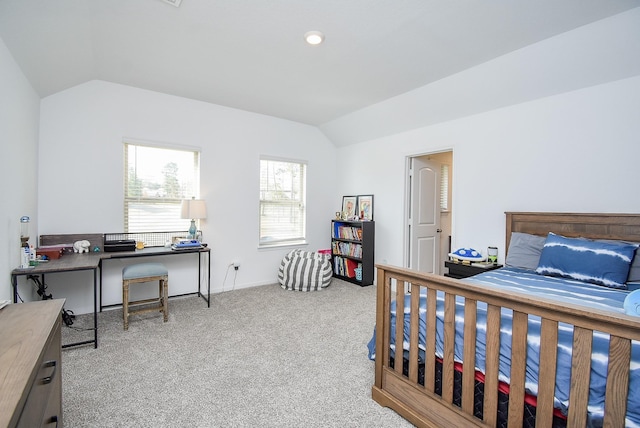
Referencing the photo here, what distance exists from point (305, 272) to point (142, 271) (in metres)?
2.08

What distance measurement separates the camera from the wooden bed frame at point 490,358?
3.29 feet

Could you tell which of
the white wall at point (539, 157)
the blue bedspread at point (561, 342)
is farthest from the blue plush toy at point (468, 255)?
the blue bedspread at point (561, 342)

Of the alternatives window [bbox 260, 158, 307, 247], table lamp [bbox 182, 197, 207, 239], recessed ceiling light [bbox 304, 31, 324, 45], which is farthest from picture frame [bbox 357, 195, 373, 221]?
recessed ceiling light [bbox 304, 31, 324, 45]

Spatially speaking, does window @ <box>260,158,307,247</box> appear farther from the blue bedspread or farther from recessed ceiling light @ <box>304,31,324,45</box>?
the blue bedspread

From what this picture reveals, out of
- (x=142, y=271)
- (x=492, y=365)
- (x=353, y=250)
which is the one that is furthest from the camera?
(x=353, y=250)

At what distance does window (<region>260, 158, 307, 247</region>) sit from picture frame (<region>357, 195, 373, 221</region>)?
96 cm

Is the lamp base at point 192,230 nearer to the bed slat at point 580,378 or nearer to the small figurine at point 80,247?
the small figurine at point 80,247

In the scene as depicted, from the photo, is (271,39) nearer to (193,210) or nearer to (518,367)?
(193,210)

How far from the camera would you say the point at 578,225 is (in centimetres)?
271

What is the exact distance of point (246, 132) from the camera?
438 centimetres

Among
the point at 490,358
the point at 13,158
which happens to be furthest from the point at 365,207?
the point at 13,158

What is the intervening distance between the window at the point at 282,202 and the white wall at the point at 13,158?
2601 mm

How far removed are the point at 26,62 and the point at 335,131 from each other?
3.75m

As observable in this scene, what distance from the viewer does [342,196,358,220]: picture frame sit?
5.05m
